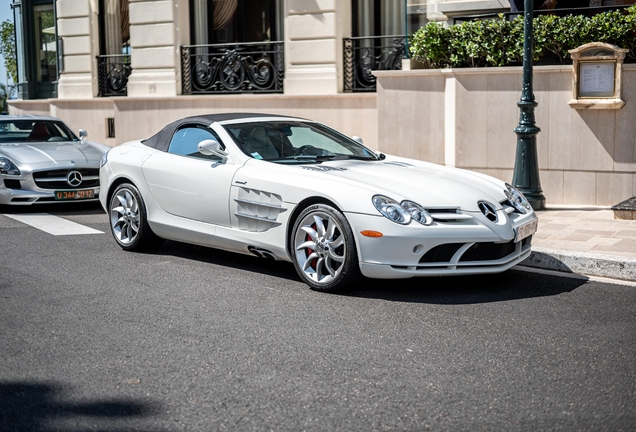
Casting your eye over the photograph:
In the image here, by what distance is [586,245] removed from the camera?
27.6 feet

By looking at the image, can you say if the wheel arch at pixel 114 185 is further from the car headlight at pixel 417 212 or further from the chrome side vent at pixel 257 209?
the car headlight at pixel 417 212

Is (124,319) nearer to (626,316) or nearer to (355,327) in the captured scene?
(355,327)

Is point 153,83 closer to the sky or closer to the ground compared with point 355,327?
closer to the sky

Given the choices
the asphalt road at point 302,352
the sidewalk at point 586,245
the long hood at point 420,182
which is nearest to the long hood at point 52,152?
the asphalt road at point 302,352

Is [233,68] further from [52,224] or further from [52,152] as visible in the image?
[52,224]

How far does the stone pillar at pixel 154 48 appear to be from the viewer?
18.5m

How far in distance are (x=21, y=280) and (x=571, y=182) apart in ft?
23.7

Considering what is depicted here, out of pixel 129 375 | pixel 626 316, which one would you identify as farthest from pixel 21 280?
pixel 626 316

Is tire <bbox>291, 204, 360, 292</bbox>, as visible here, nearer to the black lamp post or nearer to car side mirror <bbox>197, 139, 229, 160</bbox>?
car side mirror <bbox>197, 139, 229, 160</bbox>

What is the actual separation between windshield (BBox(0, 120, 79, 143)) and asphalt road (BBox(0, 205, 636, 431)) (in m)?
5.87

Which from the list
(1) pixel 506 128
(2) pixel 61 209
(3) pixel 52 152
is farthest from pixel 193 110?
(1) pixel 506 128

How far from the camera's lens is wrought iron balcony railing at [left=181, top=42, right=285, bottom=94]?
17.4 m

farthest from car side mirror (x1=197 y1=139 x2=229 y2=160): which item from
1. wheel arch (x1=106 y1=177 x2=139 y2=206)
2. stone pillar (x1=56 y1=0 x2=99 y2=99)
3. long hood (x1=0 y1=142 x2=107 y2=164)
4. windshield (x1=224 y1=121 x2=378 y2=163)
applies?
stone pillar (x1=56 y1=0 x2=99 y2=99)

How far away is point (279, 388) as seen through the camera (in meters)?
4.57
